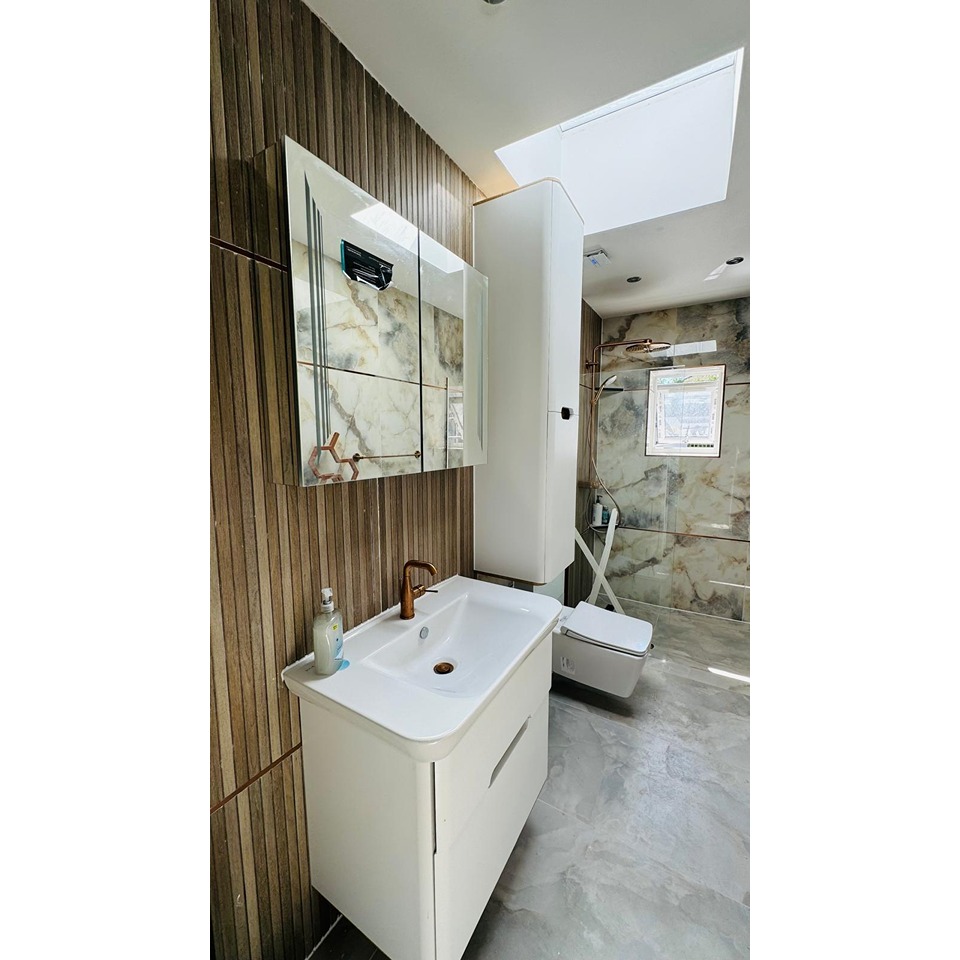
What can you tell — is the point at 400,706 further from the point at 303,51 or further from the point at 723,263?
the point at 723,263

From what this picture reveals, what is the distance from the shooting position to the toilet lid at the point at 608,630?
6.37 ft

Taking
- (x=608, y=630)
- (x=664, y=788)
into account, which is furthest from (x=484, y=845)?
(x=608, y=630)

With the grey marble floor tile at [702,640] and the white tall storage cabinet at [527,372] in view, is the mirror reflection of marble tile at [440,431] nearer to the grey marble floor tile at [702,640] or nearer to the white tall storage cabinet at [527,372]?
the white tall storage cabinet at [527,372]

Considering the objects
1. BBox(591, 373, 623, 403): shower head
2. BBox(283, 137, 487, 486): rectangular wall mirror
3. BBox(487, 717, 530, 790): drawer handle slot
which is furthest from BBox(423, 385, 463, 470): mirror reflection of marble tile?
BBox(591, 373, 623, 403): shower head

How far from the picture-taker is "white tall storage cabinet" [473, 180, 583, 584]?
1516 mm

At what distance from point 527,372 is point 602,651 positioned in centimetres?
139

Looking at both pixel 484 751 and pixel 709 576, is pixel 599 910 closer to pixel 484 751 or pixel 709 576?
pixel 484 751

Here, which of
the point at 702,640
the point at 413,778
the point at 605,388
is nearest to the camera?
the point at 413,778

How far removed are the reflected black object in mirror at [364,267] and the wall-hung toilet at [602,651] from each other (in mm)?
1614

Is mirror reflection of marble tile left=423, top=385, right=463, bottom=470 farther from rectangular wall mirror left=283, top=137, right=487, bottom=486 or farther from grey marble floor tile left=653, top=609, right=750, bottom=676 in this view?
grey marble floor tile left=653, top=609, right=750, bottom=676

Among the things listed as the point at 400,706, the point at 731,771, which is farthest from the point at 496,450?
the point at 731,771

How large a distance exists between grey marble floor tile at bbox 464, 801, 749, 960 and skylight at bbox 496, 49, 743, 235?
2.46 metres

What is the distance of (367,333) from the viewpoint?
1015 mm
